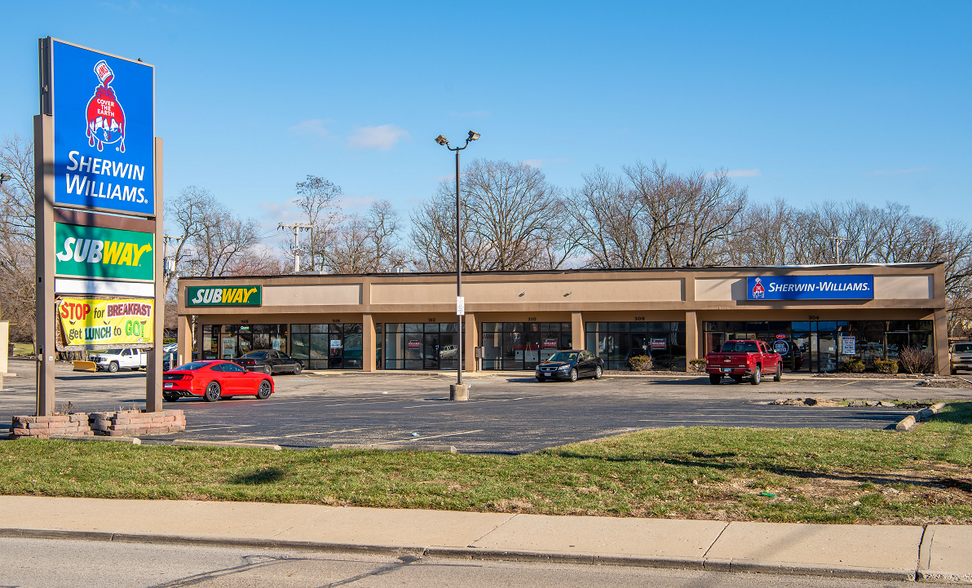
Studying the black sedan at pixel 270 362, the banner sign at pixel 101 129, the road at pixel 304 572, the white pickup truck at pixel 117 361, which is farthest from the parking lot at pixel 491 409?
the white pickup truck at pixel 117 361

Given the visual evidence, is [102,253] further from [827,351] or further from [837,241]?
[837,241]

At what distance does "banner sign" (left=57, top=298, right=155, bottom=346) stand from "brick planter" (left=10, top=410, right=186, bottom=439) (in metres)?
1.25

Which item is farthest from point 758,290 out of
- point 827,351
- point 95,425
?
point 95,425

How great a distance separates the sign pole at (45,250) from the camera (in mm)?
13117

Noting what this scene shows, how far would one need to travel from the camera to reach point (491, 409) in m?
20.8

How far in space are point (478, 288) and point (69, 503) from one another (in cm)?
3410

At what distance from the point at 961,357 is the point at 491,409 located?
31.9 metres

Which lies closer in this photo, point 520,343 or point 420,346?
point 520,343

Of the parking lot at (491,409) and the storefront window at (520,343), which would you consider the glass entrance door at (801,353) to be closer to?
the parking lot at (491,409)

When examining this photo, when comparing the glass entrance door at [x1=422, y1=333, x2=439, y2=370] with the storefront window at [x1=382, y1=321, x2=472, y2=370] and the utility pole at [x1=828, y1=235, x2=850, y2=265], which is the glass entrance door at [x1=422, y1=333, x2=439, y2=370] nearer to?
the storefront window at [x1=382, y1=321, x2=472, y2=370]

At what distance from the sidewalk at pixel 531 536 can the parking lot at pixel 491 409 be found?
157 inches

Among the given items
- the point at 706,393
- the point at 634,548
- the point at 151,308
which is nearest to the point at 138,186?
the point at 151,308

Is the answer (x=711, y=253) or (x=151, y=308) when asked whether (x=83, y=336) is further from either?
(x=711, y=253)

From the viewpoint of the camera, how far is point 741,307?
40.0 meters
